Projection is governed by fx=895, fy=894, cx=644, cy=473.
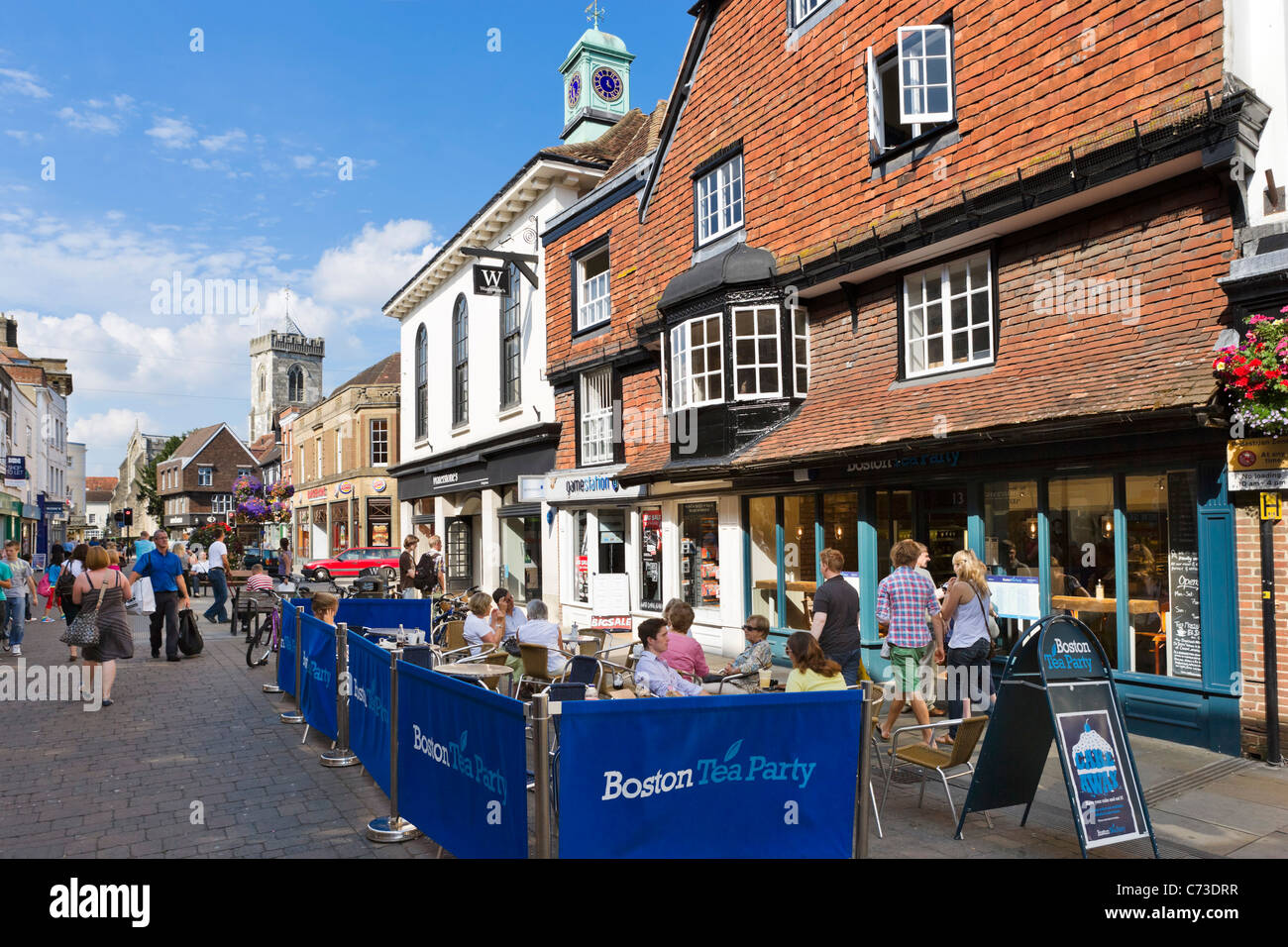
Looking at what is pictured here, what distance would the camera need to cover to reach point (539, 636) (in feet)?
28.7

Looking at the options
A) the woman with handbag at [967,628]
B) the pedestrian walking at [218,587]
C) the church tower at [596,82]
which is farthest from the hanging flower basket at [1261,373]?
the church tower at [596,82]

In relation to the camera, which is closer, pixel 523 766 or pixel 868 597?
pixel 523 766

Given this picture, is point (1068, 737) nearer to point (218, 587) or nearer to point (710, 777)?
point (710, 777)

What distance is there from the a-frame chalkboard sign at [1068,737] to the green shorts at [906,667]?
2.15 meters

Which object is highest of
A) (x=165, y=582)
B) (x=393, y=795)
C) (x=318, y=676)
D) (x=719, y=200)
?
(x=719, y=200)

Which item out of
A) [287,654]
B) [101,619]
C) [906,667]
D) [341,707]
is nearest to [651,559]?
[287,654]

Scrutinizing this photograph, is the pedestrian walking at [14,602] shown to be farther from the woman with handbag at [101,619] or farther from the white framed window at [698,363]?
the white framed window at [698,363]

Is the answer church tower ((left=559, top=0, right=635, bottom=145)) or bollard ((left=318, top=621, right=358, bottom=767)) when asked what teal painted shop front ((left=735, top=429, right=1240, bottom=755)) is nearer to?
bollard ((left=318, top=621, right=358, bottom=767))

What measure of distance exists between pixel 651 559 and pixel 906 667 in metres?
8.94

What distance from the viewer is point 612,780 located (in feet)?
13.0

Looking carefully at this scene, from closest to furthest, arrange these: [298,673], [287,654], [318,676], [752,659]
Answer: [318,676]
[752,659]
[298,673]
[287,654]

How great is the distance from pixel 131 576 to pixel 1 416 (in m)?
24.0
